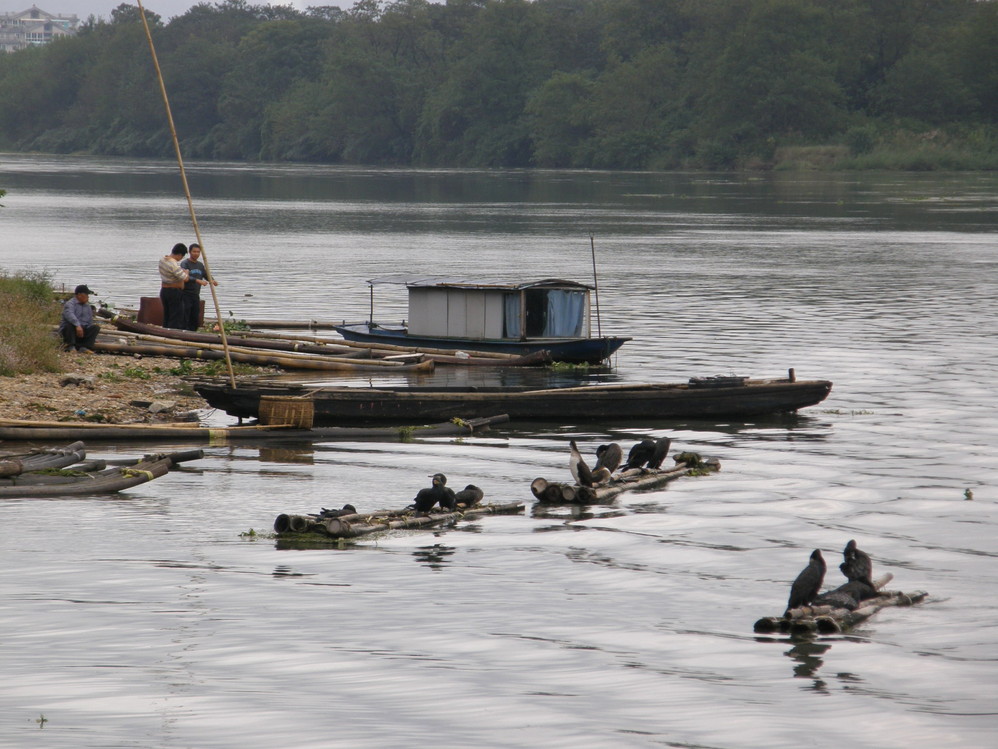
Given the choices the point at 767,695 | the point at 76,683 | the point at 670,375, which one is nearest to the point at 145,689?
the point at 76,683

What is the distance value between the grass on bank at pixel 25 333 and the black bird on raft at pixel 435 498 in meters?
9.63

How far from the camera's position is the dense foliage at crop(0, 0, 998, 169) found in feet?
400

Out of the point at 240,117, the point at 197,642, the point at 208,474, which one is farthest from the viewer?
the point at 240,117

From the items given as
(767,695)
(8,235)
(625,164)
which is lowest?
(767,695)

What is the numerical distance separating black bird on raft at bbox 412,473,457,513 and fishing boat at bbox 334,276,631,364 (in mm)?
12349

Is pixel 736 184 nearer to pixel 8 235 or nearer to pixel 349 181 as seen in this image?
pixel 349 181

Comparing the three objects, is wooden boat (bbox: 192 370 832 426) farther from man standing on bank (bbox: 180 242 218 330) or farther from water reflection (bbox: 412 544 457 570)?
water reflection (bbox: 412 544 457 570)

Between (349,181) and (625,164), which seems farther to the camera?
(625,164)

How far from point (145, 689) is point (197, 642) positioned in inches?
41.1

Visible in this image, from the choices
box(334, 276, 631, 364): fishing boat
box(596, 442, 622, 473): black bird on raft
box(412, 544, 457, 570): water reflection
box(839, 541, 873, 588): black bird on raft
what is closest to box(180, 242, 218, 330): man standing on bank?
box(334, 276, 631, 364): fishing boat

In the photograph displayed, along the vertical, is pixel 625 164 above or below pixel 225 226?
above

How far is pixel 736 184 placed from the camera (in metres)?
111

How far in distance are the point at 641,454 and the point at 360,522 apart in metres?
4.57

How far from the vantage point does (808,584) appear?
12.3 meters
